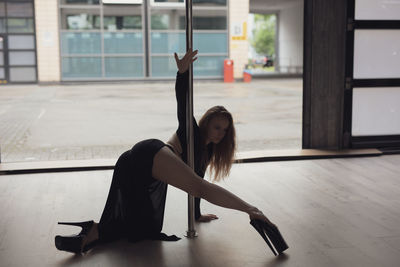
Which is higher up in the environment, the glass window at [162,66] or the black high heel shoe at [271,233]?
the glass window at [162,66]

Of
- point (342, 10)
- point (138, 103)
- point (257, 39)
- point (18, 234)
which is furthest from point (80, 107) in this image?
point (257, 39)

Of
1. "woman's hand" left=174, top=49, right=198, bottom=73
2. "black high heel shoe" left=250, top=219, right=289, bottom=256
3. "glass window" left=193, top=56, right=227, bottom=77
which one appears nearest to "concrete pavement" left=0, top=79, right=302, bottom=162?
"woman's hand" left=174, top=49, right=198, bottom=73

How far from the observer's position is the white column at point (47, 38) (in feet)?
57.2

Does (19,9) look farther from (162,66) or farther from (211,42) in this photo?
(211,42)

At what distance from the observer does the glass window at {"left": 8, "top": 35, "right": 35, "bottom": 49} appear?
1795cm

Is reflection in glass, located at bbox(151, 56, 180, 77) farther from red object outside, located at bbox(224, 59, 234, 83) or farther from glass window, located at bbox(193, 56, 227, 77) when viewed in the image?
red object outside, located at bbox(224, 59, 234, 83)

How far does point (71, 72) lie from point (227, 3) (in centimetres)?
638

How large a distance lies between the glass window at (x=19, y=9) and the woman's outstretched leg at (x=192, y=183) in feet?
54.8

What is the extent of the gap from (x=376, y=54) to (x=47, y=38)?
13.9 metres

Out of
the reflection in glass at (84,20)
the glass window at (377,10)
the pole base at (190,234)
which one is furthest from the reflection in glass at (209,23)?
the pole base at (190,234)

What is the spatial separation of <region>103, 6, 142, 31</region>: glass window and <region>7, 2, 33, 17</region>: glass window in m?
2.75

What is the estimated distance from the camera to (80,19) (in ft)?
57.9

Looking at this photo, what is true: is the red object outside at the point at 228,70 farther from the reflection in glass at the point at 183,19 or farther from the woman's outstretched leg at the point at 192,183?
the woman's outstretched leg at the point at 192,183

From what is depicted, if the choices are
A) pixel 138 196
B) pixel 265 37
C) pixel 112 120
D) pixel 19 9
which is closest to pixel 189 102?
pixel 138 196
